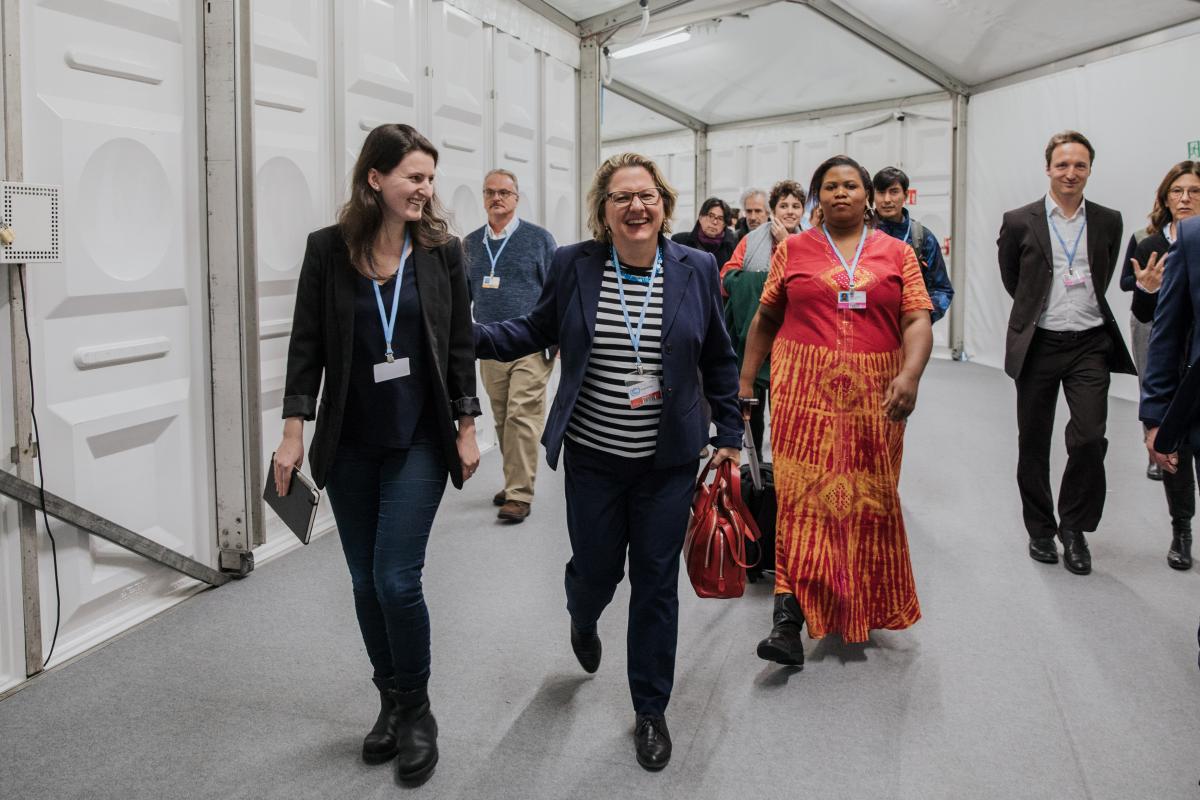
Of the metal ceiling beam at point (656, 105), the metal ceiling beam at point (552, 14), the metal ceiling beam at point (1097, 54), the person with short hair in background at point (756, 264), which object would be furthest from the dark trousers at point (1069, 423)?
the metal ceiling beam at point (656, 105)

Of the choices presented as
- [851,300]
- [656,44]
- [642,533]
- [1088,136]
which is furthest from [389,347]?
[1088,136]

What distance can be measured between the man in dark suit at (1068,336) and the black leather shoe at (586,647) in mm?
2039

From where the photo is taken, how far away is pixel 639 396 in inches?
85.0

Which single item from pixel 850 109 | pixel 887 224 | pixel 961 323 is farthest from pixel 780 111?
pixel 887 224

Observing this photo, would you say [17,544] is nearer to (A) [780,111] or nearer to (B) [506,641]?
(B) [506,641]

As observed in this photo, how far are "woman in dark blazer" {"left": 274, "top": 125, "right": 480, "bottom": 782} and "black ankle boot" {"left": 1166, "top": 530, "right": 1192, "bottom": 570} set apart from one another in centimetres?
308

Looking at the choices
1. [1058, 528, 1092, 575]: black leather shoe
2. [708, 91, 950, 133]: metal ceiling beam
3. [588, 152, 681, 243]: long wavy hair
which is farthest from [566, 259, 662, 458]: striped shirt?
[708, 91, 950, 133]: metal ceiling beam

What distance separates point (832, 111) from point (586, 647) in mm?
10446

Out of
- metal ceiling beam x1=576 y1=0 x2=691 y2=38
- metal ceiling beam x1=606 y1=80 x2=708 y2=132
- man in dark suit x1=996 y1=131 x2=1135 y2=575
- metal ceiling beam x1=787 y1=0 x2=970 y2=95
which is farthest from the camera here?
metal ceiling beam x1=606 y1=80 x2=708 y2=132

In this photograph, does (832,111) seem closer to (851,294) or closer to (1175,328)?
(851,294)

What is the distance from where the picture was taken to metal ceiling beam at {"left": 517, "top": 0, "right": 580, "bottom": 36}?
239 inches

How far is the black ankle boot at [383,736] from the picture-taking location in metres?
2.23

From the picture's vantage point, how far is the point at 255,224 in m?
3.46

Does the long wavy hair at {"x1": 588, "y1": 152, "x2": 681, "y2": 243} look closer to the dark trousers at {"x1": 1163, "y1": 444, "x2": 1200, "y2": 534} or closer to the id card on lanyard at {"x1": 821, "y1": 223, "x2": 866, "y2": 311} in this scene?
the id card on lanyard at {"x1": 821, "y1": 223, "x2": 866, "y2": 311}
